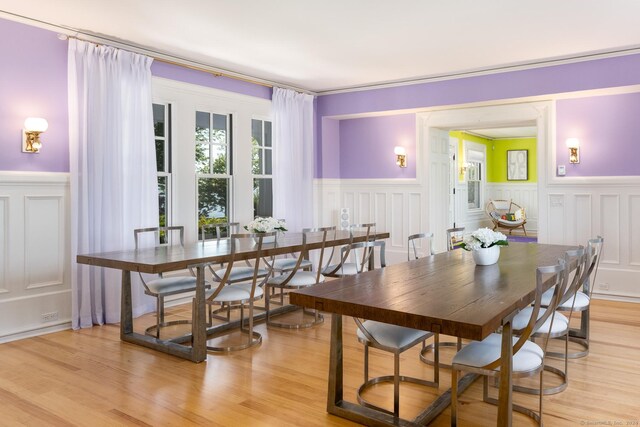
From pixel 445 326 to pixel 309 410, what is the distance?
3.71 feet

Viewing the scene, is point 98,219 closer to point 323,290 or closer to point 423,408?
point 323,290

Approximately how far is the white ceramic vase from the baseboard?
11.3 ft

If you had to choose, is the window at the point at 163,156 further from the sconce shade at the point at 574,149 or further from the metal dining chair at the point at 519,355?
the sconce shade at the point at 574,149

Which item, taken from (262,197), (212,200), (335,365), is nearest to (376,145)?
(262,197)

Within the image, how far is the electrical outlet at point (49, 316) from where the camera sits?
14.3ft

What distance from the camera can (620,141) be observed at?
5.55m

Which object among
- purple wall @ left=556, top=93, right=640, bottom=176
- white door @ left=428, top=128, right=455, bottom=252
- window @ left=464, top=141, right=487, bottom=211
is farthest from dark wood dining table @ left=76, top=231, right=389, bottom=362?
window @ left=464, top=141, right=487, bottom=211

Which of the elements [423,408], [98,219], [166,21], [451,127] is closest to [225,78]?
[166,21]

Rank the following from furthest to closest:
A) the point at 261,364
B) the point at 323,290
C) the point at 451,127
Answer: the point at 451,127, the point at 261,364, the point at 323,290

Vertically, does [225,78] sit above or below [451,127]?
above

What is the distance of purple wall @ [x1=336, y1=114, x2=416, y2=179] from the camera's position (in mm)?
7027

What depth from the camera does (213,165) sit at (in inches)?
232

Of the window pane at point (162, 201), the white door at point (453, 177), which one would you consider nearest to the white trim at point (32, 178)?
the window pane at point (162, 201)

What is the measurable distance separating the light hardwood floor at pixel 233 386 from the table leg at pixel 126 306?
0.13m
